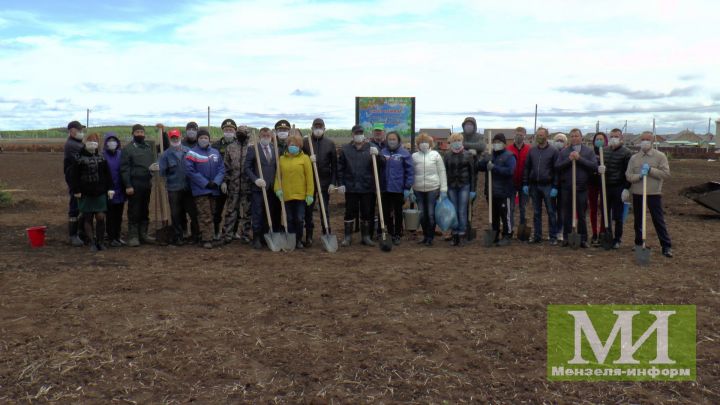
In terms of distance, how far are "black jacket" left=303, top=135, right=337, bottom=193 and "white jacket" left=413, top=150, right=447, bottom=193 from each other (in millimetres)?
1446

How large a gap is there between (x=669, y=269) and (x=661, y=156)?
1777 millimetres

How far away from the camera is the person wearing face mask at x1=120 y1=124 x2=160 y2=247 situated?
362 inches

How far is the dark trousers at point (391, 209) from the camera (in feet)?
31.9

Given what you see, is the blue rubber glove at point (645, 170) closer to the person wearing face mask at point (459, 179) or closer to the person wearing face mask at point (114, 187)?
the person wearing face mask at point (459, 179)

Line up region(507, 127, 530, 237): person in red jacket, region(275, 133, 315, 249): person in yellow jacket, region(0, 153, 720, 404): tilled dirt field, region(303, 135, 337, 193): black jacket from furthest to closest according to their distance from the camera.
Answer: region(507, 127, 530, 237): person in red jacket → region(303, 135, 337, 193): black jacket → region(275, 133, 315, 249): person in yellow jacket → region(0, 153, 720, 404): tilled dirt field

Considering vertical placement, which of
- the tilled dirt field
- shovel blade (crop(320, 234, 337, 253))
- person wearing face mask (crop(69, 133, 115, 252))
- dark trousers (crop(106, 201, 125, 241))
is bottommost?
the tilled dirt field

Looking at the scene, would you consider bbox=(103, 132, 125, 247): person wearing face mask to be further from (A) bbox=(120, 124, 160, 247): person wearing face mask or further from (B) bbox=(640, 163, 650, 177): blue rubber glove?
(B) bbox=(640, 163, 650, 177): blue rubber glove

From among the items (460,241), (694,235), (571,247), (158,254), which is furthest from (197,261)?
(694,235)

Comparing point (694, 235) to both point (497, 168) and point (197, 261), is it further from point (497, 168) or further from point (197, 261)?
point (197, 261)

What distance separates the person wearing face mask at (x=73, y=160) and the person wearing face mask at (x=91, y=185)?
165mm

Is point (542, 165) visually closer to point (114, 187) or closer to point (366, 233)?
point (366, 233)

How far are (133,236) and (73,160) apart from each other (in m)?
1.54

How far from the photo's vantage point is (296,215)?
30.7ft

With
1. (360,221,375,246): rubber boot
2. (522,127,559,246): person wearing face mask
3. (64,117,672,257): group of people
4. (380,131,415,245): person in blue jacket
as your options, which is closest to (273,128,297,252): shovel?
(64,117,672,257): group of people
